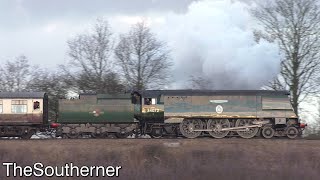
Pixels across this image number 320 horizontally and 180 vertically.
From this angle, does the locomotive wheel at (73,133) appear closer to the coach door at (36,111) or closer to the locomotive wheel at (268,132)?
the coach door at (36,111)

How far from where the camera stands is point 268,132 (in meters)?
33.1

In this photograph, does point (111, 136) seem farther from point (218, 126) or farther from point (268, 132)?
point (268, 132)

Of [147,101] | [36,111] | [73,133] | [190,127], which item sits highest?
[147,101]

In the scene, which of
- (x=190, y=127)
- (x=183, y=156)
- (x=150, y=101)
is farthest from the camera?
(x=150, y=101)

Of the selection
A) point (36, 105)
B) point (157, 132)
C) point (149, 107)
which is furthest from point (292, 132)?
point (36, 105)

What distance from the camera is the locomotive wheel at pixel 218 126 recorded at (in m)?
33.1

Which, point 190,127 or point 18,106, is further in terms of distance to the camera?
point 18,106

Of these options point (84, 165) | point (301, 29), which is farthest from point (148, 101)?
point (301, 29)

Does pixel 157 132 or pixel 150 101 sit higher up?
pixel 150 101

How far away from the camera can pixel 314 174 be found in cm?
2516

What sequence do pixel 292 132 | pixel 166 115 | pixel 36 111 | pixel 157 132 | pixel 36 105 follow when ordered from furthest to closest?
pixel 36 105 → pixel 36 111 → pixel 157 132 → pixel 166 115 → pixel 292 132

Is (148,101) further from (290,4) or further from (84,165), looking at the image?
(290,4)

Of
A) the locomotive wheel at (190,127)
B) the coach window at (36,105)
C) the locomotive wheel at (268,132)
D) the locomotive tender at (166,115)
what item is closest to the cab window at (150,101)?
the locomotive tender at (166,115)

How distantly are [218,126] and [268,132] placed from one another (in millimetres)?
3138
